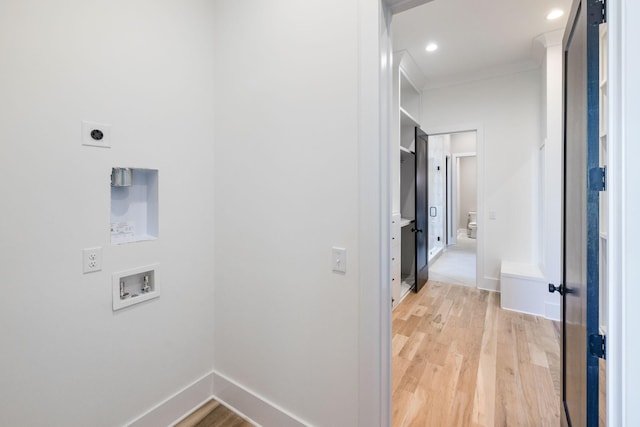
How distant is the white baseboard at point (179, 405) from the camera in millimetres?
1648

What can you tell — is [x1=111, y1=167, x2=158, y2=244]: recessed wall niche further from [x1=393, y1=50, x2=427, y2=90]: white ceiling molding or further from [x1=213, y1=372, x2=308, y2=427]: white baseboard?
[x1=393, y1=50, x2=427, y2=90]: white ceiling molding

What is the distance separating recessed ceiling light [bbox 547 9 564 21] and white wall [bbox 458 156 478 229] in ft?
22.3

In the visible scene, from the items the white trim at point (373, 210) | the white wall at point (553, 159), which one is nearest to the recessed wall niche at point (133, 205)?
the white trim at point (373, 210)

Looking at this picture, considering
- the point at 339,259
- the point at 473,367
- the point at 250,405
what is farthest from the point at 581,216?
the point at 250,405

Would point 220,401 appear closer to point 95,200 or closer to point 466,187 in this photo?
point 95,200

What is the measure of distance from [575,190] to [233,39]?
2076 mm

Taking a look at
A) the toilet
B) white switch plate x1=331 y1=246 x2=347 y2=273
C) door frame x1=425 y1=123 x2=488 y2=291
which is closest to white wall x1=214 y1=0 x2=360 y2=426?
white switch plate x1=331 y1=246 x2=347 y2=273

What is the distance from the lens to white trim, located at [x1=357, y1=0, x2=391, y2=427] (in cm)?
129

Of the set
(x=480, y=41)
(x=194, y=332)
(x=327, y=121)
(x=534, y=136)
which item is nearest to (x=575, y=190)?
(x=327, y=121)

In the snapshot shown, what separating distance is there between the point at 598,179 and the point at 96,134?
83.6 inches

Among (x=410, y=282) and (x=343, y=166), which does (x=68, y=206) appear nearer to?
(x=343, y=166)

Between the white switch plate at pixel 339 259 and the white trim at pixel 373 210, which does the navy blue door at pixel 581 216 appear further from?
the white switch plate at pixel 339 259

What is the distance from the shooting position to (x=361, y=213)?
1.34 meters

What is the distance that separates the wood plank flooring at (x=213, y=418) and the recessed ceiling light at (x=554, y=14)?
4305mm
